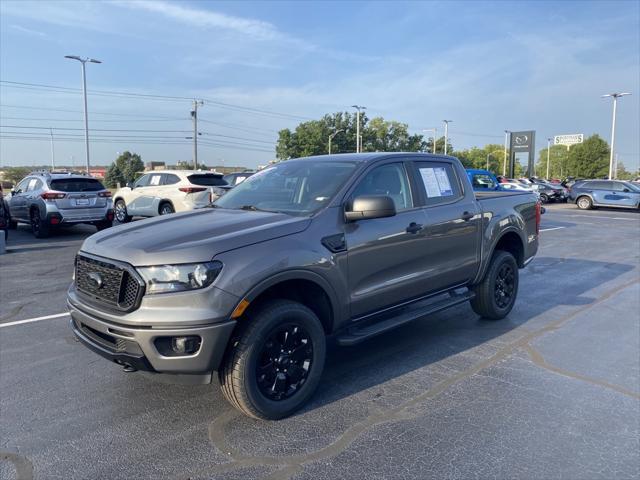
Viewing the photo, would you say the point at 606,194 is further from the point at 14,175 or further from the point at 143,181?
the point at 14,175

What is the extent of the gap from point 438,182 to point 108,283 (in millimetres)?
3222

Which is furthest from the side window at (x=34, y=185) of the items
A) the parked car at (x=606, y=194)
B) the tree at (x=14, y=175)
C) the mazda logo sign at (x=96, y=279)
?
the tree at (x=14, y=175)

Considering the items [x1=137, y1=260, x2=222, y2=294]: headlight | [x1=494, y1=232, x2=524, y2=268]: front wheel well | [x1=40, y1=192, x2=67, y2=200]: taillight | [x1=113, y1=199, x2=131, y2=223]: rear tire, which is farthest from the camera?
[x1=113, y1=199, x2=131, y2=223]: rear tire

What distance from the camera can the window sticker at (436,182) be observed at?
4816 mm

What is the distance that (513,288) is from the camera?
593 cm

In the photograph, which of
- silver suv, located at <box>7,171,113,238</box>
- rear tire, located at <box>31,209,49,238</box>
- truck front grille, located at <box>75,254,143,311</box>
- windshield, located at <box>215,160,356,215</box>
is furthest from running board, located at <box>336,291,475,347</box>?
rear tire, located at <box>31,209,49,238</box>

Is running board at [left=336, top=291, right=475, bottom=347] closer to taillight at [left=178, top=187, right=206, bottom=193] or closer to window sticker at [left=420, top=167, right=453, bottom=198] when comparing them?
window sticker at [left=420, top=167, right=453, bottom=198]

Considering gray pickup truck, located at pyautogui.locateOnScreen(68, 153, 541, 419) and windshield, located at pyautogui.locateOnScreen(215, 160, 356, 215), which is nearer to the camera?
gray pickup truck, located at pyautogui.locateOnScreen(68, 153, 541, 419)

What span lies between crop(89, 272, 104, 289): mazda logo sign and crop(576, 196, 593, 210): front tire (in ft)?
95.7

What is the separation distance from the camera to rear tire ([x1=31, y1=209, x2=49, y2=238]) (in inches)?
482

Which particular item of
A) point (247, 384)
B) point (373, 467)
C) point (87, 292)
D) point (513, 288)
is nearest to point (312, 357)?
point (247, 384)

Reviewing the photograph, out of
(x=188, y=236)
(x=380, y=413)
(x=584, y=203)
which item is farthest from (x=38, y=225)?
(x=584, y=203)

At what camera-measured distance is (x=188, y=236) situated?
10.8 ft

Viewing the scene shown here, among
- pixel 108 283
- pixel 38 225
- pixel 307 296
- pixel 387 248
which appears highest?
pixel 387 248
